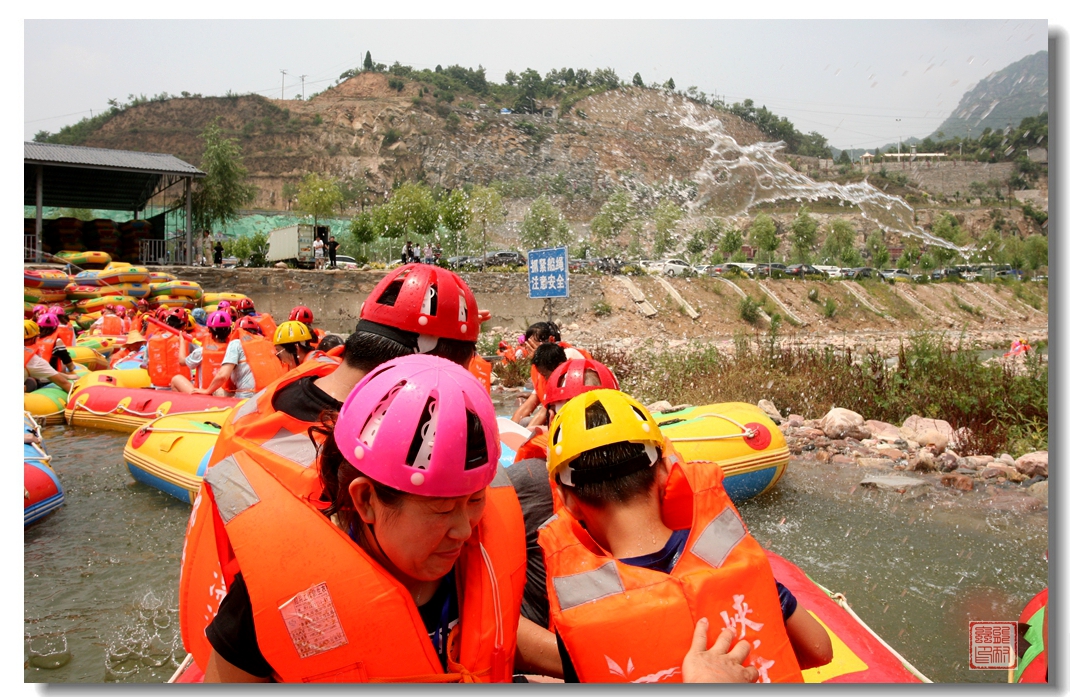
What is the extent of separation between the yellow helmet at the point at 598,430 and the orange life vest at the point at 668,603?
Result: 19 cm

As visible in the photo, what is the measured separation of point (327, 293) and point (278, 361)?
613 inches

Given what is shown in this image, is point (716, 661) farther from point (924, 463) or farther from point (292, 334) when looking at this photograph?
point (924, 463)

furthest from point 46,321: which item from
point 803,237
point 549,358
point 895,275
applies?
point 803,237

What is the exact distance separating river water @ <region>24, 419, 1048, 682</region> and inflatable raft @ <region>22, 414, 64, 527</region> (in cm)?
13

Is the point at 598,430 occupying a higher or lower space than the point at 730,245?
lower

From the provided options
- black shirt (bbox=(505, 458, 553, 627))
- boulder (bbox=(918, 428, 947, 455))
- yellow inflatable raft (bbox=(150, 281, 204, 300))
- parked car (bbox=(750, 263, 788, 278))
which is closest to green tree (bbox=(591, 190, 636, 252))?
parked car (bbox=(750, 263, 788, 278))

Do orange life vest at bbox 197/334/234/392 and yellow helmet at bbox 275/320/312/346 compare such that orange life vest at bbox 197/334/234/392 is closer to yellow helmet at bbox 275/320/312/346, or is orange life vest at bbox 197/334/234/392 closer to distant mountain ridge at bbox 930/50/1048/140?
yellow helmet at bbox 275/320/312/346

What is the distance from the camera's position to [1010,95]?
158 inches

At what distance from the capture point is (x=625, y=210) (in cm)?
4709

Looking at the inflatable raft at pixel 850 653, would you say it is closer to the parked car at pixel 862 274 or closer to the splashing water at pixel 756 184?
the parked car at pixel 862 274

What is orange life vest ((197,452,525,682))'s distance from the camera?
1372mm

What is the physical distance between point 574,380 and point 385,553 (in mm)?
2164

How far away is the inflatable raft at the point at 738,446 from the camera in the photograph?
5883 millimetres

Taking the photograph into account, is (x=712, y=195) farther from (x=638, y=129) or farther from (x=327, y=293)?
(x=327, y=293)
